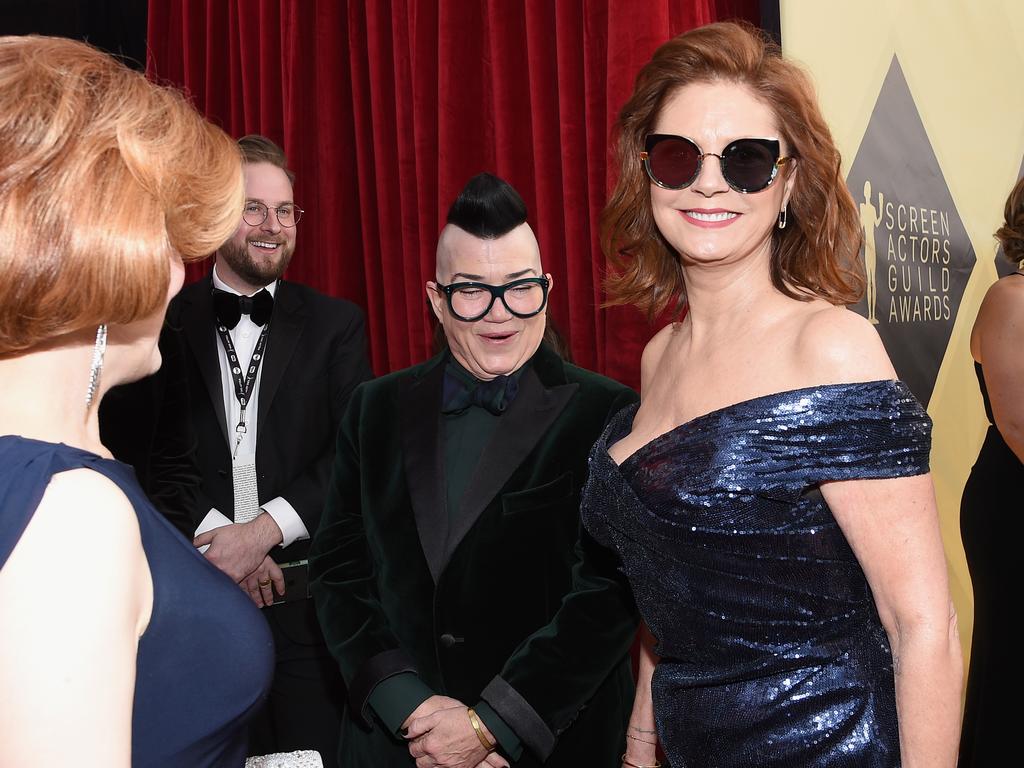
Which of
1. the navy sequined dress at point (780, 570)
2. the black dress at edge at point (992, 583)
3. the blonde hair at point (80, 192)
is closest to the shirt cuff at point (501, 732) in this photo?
the navy sequined dress at point (780, 570)

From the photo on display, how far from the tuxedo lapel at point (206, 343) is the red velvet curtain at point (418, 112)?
0.70 m

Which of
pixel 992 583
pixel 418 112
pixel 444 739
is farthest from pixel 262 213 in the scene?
pixel 992 583

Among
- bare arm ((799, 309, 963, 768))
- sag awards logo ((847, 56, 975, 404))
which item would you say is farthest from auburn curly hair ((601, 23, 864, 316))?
sag awards logo ((847, 56, 975, 404))

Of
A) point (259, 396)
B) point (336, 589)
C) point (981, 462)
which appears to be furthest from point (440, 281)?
point (981, 462)

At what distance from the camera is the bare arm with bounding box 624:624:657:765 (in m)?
1.88

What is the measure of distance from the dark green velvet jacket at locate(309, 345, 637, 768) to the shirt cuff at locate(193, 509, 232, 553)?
739 millimetres

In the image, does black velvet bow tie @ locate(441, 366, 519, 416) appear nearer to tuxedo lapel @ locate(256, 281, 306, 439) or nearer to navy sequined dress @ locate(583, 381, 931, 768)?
navy sequined dress @ locate(583, 381, 931, 768)

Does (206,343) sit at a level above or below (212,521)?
above

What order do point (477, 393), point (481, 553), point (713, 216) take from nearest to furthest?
point (713, 216) → point (481, 553) → point (477, 393)

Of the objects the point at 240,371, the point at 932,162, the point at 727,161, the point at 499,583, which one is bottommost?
the point at 499,583

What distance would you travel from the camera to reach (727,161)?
1568 millimetres

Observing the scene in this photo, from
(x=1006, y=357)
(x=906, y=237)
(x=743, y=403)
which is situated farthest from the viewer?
(x=906, y=237)

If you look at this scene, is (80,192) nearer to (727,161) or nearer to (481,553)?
(727,161)

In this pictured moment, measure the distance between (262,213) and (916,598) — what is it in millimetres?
2218
